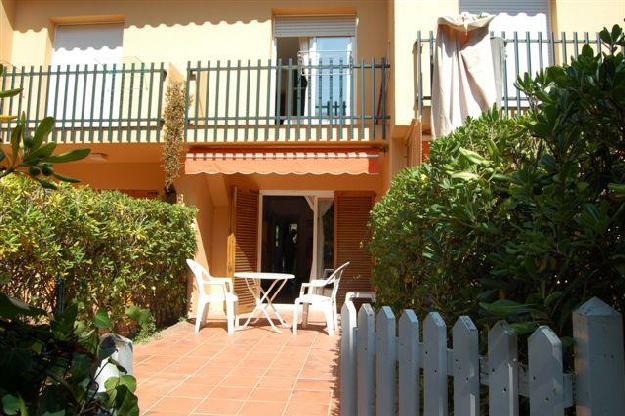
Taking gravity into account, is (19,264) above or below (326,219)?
below

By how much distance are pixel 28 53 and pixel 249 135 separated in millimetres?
6253

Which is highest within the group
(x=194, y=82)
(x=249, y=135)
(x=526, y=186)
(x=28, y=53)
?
(x=28, y=53)

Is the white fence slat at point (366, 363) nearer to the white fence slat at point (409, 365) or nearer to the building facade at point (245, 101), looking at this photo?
the white fence slat at point (409, 365)

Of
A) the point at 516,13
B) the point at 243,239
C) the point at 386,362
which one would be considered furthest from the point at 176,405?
the point at 516,13

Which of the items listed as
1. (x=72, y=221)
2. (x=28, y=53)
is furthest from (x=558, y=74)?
(x=28, y=53)

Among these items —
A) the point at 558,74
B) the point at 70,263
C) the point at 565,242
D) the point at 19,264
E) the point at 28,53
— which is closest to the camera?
the point at 565,242

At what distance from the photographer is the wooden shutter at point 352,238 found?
10477 mm

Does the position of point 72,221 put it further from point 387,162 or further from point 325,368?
point 387,162

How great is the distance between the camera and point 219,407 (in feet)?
14.5

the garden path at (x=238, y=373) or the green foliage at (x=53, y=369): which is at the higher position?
the green foliage at (x=53, y=369)

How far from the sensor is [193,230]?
9.27m

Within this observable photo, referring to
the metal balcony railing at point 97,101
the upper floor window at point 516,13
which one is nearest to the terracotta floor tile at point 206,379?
the metal balcony railing at point 97,101

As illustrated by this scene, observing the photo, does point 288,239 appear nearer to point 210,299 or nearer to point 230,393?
point 210,299

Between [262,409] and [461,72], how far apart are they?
4761 mm
